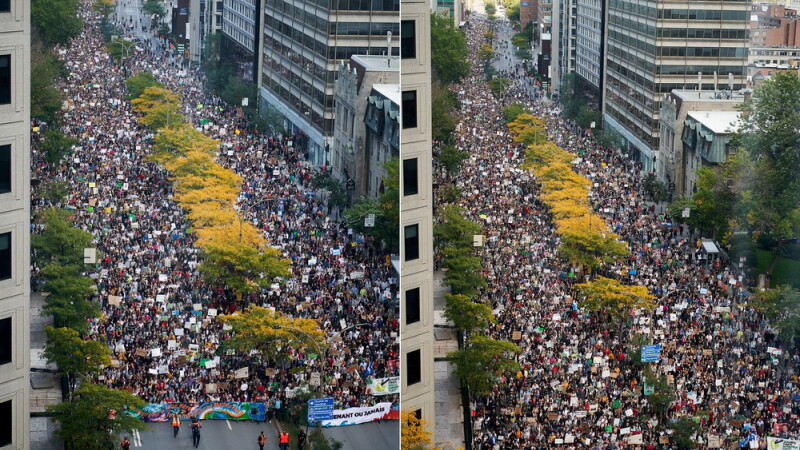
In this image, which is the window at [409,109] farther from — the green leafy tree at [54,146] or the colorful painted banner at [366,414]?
the green leafy tree at [54,146]

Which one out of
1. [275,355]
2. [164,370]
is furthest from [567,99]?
[164,370]

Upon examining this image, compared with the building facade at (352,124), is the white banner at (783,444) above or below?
below

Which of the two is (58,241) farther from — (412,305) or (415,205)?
(412,305)

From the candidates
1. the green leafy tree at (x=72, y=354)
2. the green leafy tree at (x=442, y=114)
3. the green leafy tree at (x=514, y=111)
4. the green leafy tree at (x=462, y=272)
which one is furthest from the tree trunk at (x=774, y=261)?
the green leafy tree at (x=72, y=354)

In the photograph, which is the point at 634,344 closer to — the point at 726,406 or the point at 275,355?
the point at 726,406

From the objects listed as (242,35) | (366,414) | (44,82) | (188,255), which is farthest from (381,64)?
(366,414)

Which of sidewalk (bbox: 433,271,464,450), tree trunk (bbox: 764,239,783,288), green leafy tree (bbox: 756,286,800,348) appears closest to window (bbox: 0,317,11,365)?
sidewalk (bbox: 433,271,464,450)

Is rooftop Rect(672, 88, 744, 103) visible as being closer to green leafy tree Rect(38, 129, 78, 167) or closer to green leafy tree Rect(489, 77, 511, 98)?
green leafy tree Rect(489, 77, 511, 98)
